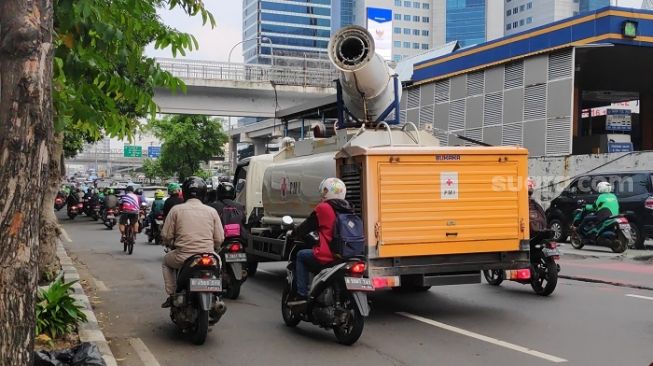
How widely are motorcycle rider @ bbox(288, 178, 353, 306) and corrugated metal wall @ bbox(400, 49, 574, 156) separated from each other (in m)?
14.4

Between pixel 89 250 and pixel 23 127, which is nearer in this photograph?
pixel 23 127

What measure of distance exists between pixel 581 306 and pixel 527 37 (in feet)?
64.8

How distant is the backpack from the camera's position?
22.4 ft

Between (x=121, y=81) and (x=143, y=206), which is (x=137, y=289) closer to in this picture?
(x=121, y=81)

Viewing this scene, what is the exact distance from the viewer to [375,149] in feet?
25.7

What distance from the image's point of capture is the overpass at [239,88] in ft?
110

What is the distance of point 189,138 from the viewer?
5556cm

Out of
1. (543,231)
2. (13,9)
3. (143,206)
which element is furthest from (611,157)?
(13,9)

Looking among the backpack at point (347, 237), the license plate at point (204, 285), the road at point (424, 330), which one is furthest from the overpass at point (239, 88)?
the license plate at point (204, 285)

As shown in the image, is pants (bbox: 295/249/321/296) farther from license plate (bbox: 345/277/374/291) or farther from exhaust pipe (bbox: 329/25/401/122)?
exhaust pipe (bbox: 329/25/401/122)

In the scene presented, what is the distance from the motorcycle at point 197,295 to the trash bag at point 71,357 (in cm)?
178

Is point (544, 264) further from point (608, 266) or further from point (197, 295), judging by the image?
point (197, 295)

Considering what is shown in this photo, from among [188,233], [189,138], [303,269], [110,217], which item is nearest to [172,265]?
[188,233]

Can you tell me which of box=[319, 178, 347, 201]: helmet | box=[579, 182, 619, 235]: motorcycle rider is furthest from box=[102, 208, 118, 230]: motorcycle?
box=[319, 178, 347, 201]: helmet
